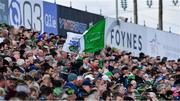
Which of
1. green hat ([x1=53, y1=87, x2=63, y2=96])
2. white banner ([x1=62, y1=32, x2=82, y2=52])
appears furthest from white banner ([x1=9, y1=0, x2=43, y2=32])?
green hat ([x1=53, y1=87, x2=63, y2=96])

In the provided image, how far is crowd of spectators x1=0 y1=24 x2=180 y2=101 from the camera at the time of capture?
11766 mm

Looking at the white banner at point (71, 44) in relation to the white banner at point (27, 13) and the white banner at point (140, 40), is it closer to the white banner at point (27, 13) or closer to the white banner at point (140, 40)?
the white banner at point (27, 13)

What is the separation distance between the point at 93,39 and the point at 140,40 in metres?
10.8

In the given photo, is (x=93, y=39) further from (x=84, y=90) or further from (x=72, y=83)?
(x=84, y=90)

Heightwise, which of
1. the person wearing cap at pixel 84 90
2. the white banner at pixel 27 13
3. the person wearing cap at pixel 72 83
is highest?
the white banner at pixel 27 13

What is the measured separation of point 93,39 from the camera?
20.1 m

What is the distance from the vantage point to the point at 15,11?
2239 centimetres

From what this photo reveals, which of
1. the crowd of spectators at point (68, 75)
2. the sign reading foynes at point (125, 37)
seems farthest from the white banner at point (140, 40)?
the crowd of spectators at point (68, 75)

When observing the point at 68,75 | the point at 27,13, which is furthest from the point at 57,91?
the point at 27,13

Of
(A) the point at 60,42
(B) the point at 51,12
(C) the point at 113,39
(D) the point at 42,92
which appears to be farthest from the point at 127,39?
(D) the point at 42,92

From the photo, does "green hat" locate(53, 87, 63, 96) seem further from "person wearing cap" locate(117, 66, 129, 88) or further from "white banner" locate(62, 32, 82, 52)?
"white banner" locate(62, 32, 82, 52)

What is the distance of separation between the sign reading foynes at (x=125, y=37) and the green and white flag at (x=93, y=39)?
6.07 m

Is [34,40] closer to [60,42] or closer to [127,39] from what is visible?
[60,42]

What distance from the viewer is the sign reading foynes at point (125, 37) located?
90.1ft
